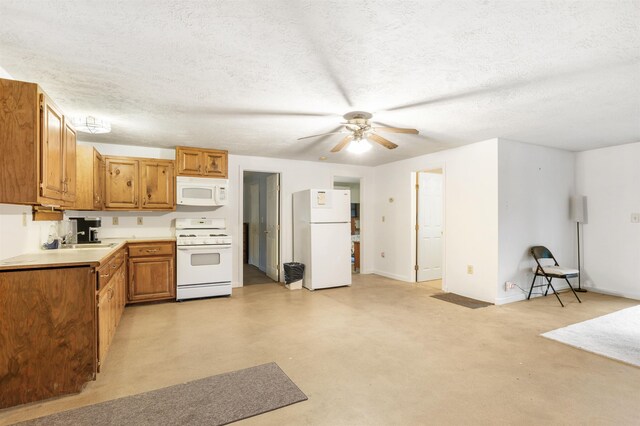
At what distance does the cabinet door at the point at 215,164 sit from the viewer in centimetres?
488

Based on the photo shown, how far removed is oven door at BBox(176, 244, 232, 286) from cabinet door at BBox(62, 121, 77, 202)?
1.74m

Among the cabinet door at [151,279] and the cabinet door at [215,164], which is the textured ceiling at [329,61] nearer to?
the cabinet door at [215,164]

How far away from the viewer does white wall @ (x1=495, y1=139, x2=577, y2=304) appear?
4453 millimetres

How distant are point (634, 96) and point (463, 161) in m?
2.08

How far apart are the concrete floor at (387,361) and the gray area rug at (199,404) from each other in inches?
4.1

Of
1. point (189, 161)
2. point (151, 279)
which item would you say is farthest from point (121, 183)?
point (151, 279)

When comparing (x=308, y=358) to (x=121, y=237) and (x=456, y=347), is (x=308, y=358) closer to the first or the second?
(x=456, y=347)

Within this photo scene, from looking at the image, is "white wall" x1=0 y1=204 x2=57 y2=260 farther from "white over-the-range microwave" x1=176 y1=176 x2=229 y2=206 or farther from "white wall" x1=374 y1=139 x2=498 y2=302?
"white wall" x1=374 y1=139 x2=498 y2=302

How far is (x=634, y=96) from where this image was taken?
2.87m

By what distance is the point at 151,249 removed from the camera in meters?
4.38

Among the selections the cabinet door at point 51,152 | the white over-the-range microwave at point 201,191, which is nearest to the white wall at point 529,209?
the white over-the-range microwave at point 201,191

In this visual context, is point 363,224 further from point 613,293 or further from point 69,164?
point 69,164

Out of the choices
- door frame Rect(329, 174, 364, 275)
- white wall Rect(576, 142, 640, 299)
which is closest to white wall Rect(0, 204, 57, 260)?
door frame Rect(329, 174, 364, 275)

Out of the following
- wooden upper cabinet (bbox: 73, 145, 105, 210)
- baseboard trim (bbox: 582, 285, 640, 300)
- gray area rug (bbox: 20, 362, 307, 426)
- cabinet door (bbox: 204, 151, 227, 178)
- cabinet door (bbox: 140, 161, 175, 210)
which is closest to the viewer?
gray area rug (bbox: 20, 362, 307, 426)
